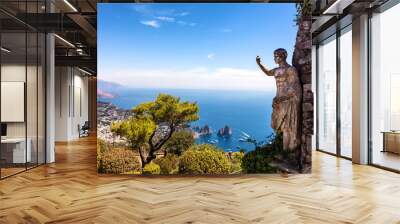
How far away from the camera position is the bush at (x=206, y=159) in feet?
21.6

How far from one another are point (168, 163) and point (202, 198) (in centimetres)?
178

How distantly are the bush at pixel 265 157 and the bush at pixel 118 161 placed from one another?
189 centimetres

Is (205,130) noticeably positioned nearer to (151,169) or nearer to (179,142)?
(179,142)

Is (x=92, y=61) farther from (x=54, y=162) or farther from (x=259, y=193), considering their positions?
(x=259, y=193)

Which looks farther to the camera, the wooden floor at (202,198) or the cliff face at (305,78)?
the cliff face at (305,78)

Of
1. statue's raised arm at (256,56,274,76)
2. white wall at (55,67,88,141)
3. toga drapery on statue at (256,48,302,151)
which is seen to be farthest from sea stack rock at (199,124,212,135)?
white wall at (55,67,88,141)

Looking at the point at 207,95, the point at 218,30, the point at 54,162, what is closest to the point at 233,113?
the point at 207,95

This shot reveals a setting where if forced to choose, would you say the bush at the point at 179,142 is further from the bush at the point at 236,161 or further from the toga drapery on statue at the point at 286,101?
the toga drapery on statue at the point at 286,101

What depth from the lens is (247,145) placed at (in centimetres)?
660

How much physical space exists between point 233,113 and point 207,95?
555 millimetres

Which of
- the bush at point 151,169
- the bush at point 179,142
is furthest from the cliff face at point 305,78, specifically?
the bush at point 151,169

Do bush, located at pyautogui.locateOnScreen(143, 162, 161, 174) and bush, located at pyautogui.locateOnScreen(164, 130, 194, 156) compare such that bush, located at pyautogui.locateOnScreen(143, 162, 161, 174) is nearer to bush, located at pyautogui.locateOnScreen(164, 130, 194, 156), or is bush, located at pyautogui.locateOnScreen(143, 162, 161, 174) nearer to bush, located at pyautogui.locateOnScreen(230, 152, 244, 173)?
bush, located at pyautogui.locateOnScreen(164, 130, 194, 156)

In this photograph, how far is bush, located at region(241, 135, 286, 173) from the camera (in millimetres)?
6582

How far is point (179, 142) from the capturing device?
21.6ft
